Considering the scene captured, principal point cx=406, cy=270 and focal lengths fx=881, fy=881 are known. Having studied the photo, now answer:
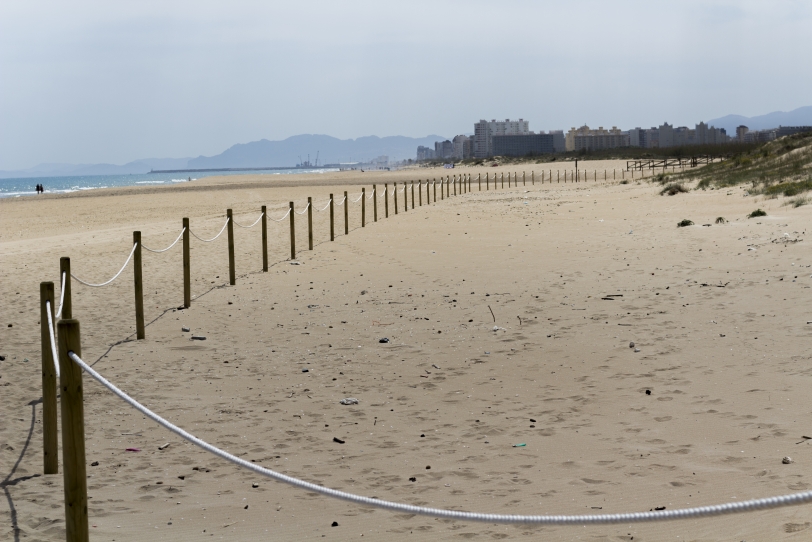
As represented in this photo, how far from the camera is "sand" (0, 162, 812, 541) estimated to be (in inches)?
185

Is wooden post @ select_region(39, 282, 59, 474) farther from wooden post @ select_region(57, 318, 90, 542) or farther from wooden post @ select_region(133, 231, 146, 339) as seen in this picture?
wooden post @ select_region(133, 231, 146, 339)

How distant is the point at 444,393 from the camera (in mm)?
7051

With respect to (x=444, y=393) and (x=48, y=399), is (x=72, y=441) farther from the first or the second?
(x=444, y=393)

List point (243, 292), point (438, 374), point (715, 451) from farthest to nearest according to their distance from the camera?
point (243, 292), point (438, 374), point (715, 451)

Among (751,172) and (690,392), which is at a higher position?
(751,172)

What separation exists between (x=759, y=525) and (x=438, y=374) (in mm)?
3750

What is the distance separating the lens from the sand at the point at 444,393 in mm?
4707

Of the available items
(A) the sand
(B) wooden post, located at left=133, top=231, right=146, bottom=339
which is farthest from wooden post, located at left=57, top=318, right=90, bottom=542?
(B) wooden post, located at left=133, top=231, right=146, bottom=339

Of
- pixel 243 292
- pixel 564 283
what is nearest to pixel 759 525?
pixel 564 283

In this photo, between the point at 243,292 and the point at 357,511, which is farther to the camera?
the point at 243,292

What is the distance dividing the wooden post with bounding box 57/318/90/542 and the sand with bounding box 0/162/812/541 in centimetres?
62

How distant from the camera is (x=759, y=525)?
13.8 ft

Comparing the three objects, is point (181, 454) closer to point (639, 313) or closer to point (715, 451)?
point (715, 451)

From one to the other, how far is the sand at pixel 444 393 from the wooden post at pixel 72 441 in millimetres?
618
